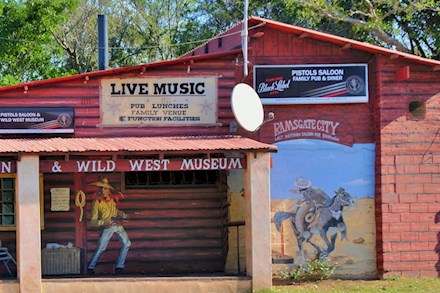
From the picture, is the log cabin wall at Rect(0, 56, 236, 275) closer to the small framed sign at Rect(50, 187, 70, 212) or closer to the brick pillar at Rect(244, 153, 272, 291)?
the small framed sign at Rect(50, 187, 70, 212)

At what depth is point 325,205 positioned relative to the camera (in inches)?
585

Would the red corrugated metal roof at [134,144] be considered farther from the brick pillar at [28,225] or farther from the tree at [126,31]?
the tree at [126,31]

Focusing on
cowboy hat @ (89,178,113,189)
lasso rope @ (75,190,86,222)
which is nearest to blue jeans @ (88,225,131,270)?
lasso rope @ (75,190,86,222)

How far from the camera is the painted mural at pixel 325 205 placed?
14750 millimetres

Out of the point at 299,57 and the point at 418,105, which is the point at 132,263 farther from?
the point at 418,105

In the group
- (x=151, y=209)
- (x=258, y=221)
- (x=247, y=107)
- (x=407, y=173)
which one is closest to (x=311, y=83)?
(x=247, y=107)

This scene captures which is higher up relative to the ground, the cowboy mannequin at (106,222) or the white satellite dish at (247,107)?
the white satellite dish at (247,107)

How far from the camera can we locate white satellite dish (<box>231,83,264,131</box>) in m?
13.5

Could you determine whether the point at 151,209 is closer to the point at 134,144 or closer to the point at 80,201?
the point at 80,201

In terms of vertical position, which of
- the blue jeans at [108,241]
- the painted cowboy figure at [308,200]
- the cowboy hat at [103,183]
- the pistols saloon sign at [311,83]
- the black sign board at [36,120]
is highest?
the pistols saloon sign at [311,83]

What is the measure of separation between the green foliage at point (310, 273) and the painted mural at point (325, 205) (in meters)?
0.19

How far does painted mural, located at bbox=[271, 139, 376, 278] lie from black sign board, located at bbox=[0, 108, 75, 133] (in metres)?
3.93

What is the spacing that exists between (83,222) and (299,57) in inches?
203

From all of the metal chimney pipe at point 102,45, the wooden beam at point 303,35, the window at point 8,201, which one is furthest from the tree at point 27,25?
the wooden beam at point 303,35
